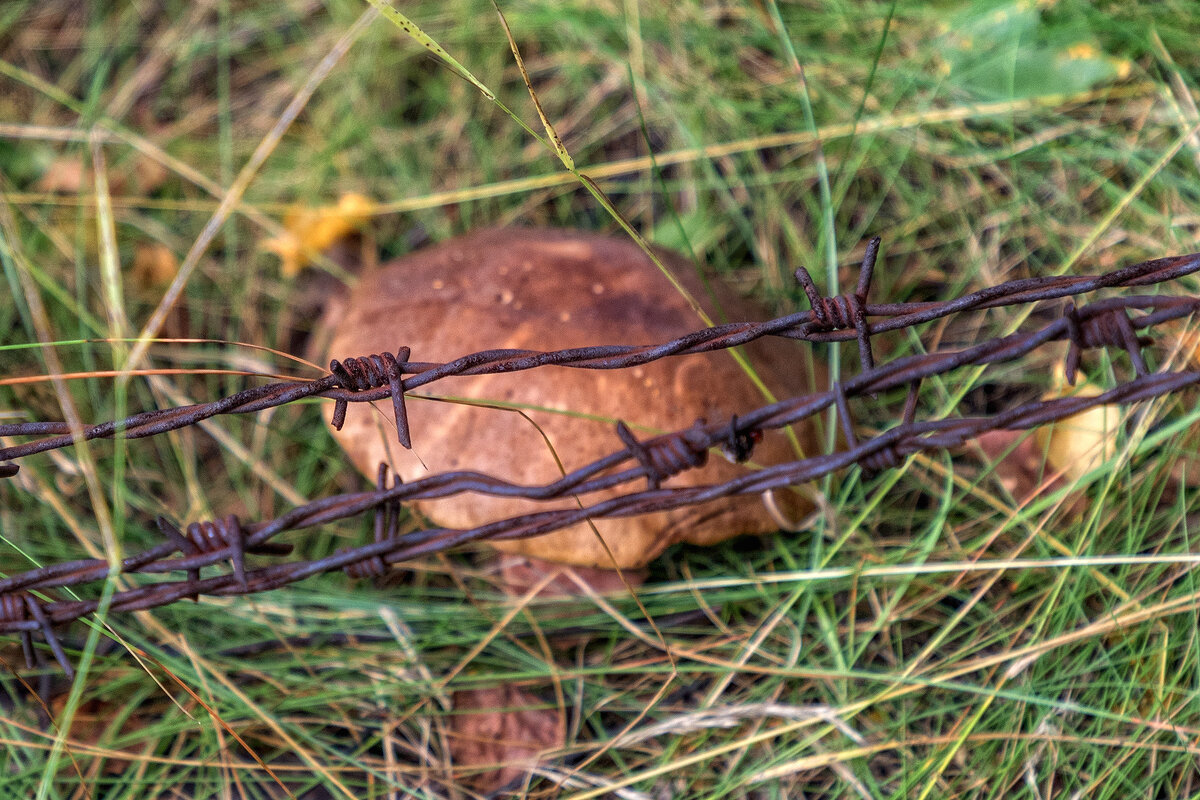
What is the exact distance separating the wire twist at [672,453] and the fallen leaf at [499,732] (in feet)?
2.67

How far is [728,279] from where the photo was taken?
91.7 inches

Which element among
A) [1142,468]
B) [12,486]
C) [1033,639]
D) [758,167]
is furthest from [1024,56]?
[12,486]

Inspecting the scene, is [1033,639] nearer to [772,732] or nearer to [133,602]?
[772,732]

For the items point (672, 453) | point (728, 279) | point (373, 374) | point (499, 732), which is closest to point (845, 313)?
point (672, 453)

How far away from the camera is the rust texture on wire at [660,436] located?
3.42ft

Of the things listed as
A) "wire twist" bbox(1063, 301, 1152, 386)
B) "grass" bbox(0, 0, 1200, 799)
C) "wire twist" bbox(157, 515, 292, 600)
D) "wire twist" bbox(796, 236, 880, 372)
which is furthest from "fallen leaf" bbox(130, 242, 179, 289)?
"wire twist" bbox(1063, 301, 1152, 386)

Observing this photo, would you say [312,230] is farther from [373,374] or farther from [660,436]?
[660,436]

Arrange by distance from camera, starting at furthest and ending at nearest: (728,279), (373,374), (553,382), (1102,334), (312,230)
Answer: (312,230)
(728,279)
(553,382)
(373,374)
(1102,334)

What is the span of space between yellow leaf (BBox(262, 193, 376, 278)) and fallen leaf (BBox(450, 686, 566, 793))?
1.37 m

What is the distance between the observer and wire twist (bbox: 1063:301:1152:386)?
992 millimetres

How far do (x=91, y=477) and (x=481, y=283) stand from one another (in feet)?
2.60

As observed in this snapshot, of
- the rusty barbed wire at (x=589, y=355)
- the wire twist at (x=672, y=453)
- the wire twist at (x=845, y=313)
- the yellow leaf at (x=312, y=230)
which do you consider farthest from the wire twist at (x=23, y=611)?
the yellow leaf at (x=312, y=230)

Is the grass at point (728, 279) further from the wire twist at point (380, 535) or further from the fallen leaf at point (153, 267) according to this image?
the wire twist at point (380, 535)

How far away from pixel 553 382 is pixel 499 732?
2.47 ft
